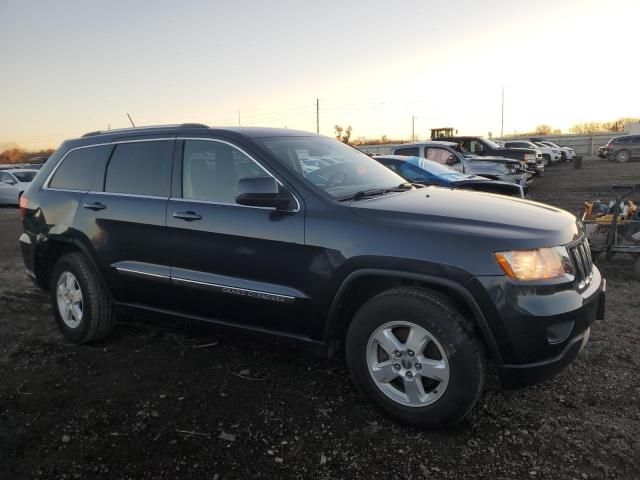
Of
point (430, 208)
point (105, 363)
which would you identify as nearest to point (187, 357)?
point (105, 363)

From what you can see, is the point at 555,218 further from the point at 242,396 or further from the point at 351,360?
the point at 242,396

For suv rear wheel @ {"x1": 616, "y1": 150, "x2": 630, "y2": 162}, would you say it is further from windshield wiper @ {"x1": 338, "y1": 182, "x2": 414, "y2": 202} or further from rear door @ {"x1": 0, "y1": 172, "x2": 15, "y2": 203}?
rear door @ {"x1": 0, "y1": 172, "x2": 15, "y2": 203}

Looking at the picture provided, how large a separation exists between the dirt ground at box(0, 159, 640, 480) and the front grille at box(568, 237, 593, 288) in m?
0.82

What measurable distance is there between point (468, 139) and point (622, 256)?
11343 mm

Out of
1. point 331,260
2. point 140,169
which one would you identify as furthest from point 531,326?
point 140,169

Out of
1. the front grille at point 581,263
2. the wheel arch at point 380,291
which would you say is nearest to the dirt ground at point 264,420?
the wheel arch at point 380,291

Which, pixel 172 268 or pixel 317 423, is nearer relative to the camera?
pixel 317 423

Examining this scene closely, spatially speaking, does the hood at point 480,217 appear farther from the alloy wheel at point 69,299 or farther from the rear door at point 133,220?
the alloy wheel at point 69,299

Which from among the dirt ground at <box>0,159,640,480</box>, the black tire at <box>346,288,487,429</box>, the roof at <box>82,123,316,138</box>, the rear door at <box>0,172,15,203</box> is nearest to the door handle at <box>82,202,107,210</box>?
the roof at <box>82,123,316,138</box>

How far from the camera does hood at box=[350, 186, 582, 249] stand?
2693 millimetres

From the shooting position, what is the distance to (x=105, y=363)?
3.93m

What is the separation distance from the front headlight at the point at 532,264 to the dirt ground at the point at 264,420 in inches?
37.3

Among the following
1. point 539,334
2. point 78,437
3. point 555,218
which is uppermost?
point 555,218

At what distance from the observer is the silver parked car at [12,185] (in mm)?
16672
